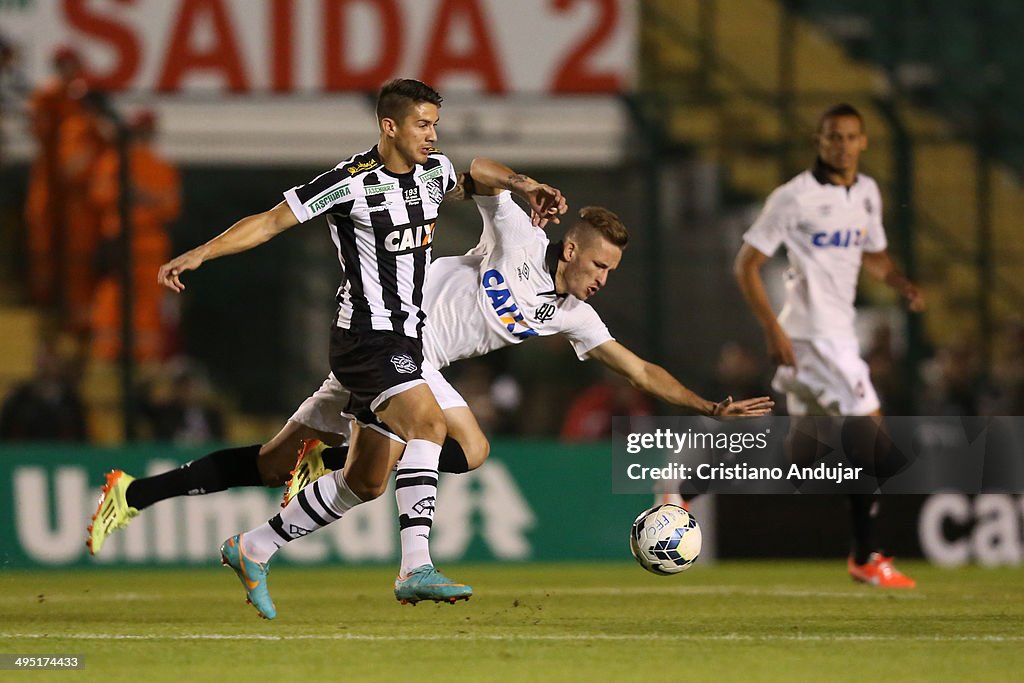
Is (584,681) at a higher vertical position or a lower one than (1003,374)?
lower

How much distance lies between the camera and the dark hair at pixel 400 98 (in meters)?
7.14

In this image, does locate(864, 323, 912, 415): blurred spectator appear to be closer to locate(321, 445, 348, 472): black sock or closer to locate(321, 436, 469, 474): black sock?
locate(321, 436, 469, 474): black sock

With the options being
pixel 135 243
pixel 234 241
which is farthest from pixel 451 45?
pixel 234 241

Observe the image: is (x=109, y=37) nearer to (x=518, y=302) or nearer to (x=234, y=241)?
(x=518, y=302)

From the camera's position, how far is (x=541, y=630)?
7102 mm

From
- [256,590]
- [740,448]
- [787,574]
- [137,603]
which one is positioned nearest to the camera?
[256,590]

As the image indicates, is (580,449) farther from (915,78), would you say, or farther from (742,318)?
(915,78)

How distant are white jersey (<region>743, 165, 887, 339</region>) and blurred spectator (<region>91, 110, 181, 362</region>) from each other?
14.1 ft

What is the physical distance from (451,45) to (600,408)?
4.45 metres

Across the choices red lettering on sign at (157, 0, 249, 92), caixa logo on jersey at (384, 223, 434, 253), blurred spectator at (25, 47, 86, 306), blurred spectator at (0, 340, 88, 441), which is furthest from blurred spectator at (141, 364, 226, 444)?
caixa logo on jersey at (384, 223, 434, 253)

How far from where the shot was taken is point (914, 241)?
12203 mm

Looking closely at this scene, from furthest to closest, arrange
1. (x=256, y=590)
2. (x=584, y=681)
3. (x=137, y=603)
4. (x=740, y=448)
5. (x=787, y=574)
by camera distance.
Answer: (x=740, y=448) → (x=787, y=574) → (x=137, y=603) → (x=256, y=590) → (x=584, y=681)

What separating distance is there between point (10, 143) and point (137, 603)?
210 inches

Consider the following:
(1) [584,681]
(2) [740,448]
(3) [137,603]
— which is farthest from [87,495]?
(1) [584,681]
